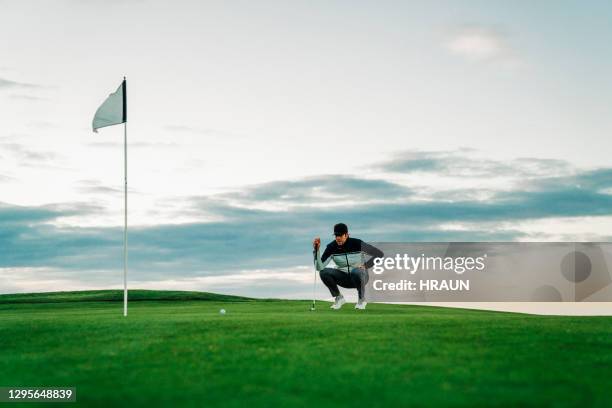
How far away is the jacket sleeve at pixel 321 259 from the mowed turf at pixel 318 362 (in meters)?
7.15

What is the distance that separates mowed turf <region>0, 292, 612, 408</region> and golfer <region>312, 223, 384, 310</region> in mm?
6704

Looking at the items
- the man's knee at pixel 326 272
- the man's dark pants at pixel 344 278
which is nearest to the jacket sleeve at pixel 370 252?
the man's dark pants at pixel 344 278

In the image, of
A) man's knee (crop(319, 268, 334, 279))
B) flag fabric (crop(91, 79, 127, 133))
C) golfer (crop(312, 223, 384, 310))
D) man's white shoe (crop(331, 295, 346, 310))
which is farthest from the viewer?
man's white shoe (crop(331, 295, 346, 310))

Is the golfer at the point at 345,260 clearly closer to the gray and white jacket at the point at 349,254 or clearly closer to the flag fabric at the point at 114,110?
the gray and white jacket at the point at 349,254

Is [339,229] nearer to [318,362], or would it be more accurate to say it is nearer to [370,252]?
[370,252]

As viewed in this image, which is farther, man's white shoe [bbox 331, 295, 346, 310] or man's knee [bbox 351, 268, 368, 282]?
man's white shoe [bbox 331, 295, 346, 310]

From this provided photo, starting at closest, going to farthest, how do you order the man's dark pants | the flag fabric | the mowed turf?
the mowed turf < the flag fabric < the man's dark pants

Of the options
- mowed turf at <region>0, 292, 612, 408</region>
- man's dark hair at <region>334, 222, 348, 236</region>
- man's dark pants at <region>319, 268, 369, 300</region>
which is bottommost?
mowed turf at <region>0, 292, 612, 408</region>

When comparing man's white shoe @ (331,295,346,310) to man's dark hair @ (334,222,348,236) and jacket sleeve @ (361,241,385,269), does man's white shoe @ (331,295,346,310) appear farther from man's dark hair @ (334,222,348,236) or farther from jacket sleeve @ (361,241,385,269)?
man's dark hair @ (334,222,348,236)

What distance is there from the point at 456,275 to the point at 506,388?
25.5 metres

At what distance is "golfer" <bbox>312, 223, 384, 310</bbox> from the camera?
24.9m

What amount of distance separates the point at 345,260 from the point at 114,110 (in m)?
8.72

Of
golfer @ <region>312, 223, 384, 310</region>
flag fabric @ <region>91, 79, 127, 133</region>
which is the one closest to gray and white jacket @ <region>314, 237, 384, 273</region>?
golfer @ <region>312, 223, 384, 310</region>

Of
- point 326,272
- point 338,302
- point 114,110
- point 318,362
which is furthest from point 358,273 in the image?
point 318,362
